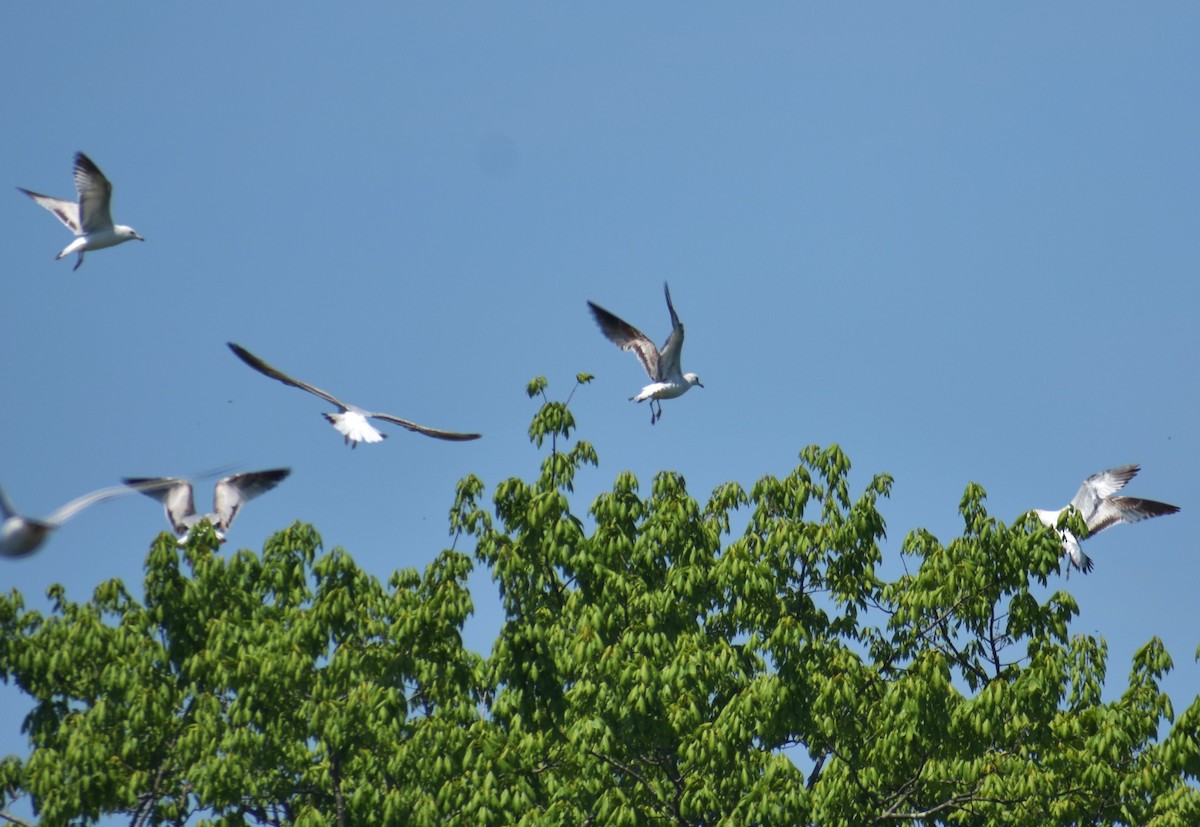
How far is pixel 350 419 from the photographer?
19469 millimetres

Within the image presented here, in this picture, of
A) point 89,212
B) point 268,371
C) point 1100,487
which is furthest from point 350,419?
point 1100,487

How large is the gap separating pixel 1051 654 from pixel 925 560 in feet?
5.91

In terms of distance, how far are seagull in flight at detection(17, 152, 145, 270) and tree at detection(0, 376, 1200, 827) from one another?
21.1 feet

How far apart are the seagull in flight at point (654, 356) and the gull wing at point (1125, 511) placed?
582cm

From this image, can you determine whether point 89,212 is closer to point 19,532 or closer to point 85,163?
point 85,163

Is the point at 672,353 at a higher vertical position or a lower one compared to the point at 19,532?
higher

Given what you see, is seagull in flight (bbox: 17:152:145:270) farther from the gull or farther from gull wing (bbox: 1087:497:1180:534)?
gull wing (bbox: 1087:497:1180:534)

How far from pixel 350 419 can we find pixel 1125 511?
10.8 metres

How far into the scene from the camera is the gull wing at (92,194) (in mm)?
23297

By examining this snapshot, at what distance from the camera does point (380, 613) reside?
1844 centimetres

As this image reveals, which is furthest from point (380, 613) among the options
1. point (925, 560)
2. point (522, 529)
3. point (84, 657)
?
point (925, 560)

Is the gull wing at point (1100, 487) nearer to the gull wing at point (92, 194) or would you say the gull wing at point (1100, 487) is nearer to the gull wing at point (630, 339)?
the gull wing at point (630, 339)

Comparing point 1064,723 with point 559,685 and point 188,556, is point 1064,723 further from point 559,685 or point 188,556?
point 188,556

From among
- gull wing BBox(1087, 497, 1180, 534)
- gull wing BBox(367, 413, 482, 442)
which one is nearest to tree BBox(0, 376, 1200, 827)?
gull wing BBox(367, 413, 482, 442)
